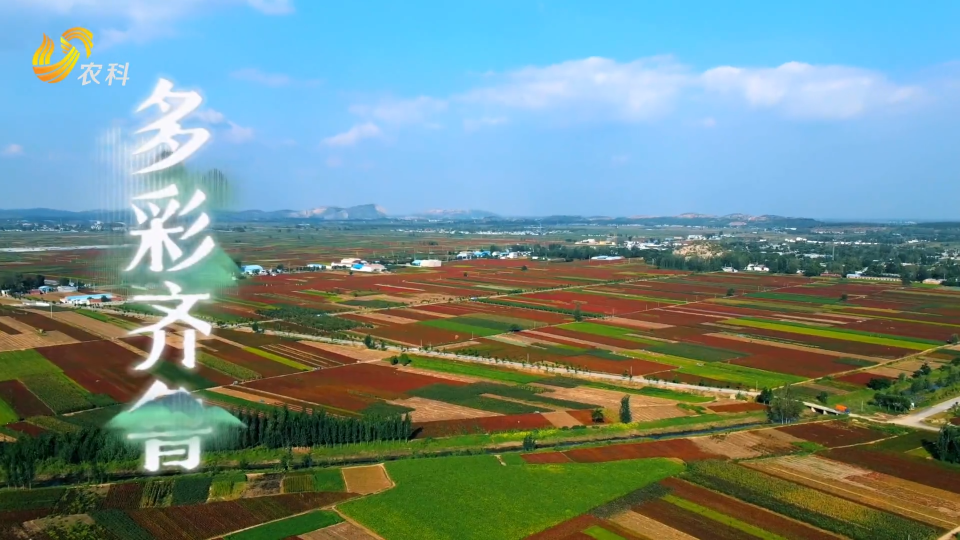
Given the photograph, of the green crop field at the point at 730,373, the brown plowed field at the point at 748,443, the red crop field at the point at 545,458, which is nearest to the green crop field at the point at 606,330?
the green crop field at the point at 730,373

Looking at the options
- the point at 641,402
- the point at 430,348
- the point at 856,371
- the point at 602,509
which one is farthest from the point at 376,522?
the point at 856,371

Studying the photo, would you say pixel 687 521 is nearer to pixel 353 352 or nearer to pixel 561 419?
pixel 561 419

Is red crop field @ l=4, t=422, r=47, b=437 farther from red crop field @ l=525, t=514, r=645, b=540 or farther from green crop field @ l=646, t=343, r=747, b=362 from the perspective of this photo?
green crop field @ l=646, t=343, r=747, b=362

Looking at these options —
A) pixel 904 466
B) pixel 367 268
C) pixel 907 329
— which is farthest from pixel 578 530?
pixel 367 268

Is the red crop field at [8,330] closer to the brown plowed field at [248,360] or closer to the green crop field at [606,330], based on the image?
the brown plowed field at [248,360]

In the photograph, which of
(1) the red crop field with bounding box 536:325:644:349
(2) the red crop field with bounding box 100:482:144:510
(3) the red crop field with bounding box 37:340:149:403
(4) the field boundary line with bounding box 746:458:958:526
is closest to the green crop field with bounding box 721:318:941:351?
(1) the red crop field with bounding box 536:325:644:349

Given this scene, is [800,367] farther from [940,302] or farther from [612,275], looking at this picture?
[612,275]
